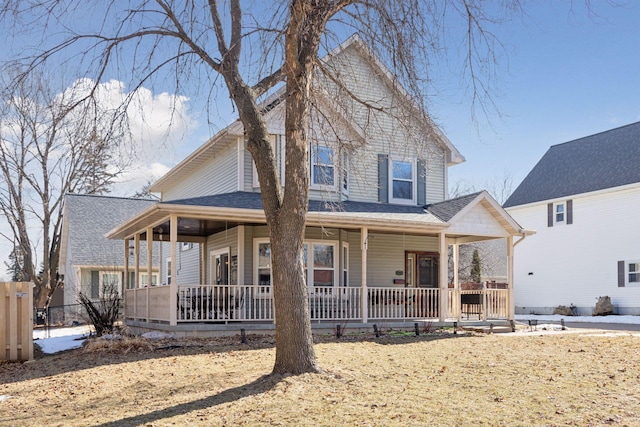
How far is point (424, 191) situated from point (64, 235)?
61.9 feet

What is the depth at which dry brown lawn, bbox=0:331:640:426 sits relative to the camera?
267 inches

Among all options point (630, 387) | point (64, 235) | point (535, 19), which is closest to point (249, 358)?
point (630, 387)

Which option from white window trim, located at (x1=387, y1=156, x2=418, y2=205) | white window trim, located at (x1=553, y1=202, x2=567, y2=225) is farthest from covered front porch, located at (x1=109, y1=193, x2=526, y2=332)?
white window trim, located at (x1=553, y1=202, x2=567, y2=225)

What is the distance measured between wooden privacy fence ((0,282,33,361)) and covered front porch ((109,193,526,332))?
2.87m

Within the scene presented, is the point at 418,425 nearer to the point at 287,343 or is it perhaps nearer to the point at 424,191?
the point at 287,343

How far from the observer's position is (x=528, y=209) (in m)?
31.7

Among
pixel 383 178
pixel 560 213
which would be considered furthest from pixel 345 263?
→ pixel 560 213

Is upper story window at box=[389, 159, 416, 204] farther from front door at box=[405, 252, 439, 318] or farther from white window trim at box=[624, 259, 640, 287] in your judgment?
white window trim at box=[624, 259, 640, 287]

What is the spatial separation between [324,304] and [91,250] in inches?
619

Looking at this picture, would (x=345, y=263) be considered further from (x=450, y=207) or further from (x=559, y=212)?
(x=559, y=212)

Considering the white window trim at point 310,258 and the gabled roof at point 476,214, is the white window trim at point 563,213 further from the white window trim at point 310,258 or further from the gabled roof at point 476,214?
the white window trim at point 310,258

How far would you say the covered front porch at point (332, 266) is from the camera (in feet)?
47.9

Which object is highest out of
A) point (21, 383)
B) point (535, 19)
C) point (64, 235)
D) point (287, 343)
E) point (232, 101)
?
point (535, 19)

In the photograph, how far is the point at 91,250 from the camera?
27719 millimetres
